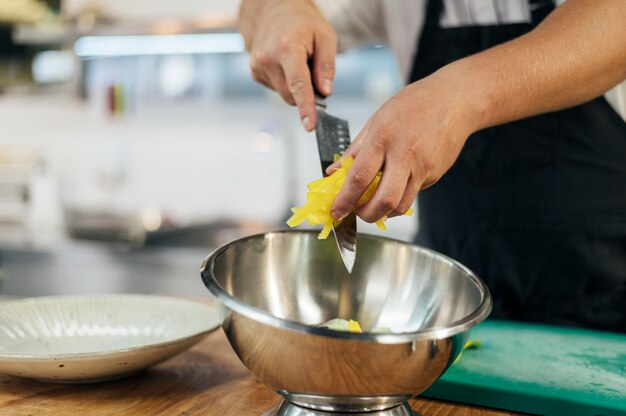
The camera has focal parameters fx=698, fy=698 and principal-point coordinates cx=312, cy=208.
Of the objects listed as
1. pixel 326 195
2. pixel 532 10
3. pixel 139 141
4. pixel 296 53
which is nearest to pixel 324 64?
pixel 296 53

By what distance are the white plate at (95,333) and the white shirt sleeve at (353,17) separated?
0.69 meters

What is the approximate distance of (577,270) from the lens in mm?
1184

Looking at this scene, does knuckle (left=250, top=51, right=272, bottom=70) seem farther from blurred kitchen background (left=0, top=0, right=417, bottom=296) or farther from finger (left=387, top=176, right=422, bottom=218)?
blurred kitchen background (left=0, top=0, right=417, bottom=296)

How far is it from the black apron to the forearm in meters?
0.30

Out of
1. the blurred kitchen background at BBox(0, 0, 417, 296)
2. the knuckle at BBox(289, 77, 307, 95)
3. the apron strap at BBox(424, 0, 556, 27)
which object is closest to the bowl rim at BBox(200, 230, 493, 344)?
the knuckle at BBox(289, 77, 307, 95)

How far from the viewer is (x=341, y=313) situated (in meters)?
0.90

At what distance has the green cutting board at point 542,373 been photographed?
0.81 meters

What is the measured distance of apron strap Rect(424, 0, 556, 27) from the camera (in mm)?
1185

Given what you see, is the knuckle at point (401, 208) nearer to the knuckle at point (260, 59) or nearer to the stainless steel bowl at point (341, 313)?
the stainless steel bowl at point (341, 313)

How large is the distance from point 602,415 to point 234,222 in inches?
100

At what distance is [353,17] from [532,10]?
1.20 feet

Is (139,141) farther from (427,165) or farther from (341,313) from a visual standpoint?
(427,165)

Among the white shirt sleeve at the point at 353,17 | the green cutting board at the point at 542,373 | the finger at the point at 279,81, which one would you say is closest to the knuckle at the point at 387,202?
the green cutting board at the point at 542,373

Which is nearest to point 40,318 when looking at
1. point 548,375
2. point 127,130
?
point 548,375
